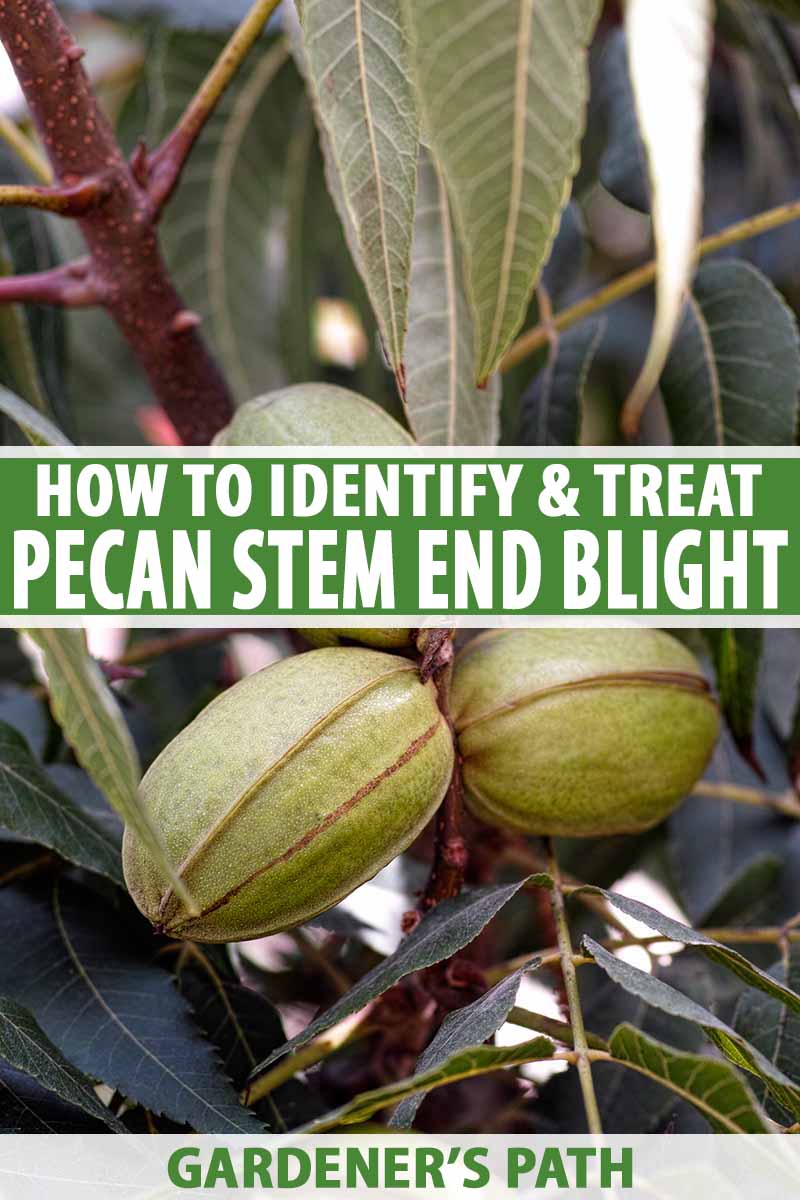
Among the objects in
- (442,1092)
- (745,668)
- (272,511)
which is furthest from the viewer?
(442,1092)

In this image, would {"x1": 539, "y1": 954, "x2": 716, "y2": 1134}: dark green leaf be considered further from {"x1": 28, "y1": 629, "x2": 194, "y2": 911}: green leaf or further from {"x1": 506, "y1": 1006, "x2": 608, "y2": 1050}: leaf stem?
{"x1": 28, "y1": 629, "x2": 194, "y2": 911}: green leaf

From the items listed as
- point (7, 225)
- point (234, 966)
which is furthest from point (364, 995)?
point (7, 225)

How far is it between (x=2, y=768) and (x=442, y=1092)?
517mm

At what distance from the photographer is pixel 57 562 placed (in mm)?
790

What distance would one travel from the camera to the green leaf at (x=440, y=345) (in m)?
0.88

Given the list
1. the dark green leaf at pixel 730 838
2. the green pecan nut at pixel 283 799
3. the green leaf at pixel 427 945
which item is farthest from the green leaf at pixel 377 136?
the dark green leaf at pixel 730 838

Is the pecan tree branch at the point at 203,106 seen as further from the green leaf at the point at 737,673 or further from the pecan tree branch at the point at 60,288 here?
the green leaf at the point at 737,673

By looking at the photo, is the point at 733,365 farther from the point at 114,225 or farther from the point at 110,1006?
the point at 110,1006

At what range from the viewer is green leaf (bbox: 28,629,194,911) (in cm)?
58

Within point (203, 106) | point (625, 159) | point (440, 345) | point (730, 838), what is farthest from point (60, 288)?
point (730, 838)

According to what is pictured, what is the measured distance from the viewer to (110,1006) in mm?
807

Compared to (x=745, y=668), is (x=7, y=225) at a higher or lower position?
higher

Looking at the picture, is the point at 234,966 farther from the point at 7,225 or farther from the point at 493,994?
the point at 7,225

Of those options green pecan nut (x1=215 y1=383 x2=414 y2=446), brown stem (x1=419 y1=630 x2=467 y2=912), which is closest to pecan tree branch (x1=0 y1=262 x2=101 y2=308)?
green pecan nut (x1=215 y1=383 x2=414 y2=446)
